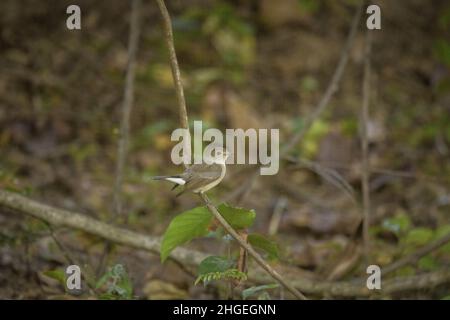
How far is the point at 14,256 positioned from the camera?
342 centimetres

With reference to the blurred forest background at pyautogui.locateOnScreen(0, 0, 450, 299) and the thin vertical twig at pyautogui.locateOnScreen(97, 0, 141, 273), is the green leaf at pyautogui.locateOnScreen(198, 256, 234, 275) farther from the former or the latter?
the thin vertical twig at pyautogui.locateOnScreen(97, 0, 141, 273)

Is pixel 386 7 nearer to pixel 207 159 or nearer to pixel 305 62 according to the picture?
pixel 305 62

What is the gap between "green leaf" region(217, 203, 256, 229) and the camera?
245 cm

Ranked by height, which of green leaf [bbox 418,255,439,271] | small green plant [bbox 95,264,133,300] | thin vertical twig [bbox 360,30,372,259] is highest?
thin vertical twig [bbox 360,30,372,259]

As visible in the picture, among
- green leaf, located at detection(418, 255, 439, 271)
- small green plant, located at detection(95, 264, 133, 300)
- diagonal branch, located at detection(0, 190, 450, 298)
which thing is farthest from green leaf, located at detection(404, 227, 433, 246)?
small green plant, located at detection(95, 264, 133, 300)

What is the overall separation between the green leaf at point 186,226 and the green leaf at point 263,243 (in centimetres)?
23

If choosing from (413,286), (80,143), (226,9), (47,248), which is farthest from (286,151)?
(226,9)

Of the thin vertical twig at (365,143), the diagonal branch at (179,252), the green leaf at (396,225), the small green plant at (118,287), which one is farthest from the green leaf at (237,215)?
the green leaf at (396,225)

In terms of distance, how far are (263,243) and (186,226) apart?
0.35 meters

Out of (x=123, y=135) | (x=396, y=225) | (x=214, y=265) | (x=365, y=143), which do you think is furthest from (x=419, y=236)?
(x=123, y=135)

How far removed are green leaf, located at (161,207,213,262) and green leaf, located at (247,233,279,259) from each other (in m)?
0.23

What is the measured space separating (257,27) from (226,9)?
55cm
